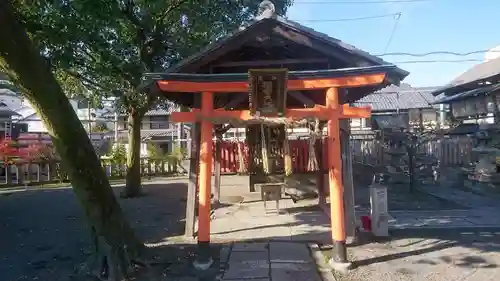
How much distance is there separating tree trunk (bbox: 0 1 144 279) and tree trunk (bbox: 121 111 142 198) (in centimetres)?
808

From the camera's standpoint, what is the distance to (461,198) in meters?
13.4

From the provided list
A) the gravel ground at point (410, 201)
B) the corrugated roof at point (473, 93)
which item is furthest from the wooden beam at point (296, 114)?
the corrugated roof at point (473, 93)

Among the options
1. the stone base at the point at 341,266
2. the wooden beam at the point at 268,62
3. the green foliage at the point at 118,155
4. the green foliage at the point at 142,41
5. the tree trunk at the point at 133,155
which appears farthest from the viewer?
the green foliage at the point at 118,155

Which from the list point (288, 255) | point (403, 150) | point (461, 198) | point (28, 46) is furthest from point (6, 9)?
point (403, 150)

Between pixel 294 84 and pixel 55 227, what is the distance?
7.36 m

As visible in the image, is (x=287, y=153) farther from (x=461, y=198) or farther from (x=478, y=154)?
(x=478, y=154)

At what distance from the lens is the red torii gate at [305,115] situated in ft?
22.7

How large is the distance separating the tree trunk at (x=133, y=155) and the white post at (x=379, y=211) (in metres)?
9.10

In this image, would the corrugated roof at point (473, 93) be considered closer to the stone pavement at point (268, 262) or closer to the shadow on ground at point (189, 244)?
the shadow on ground at point (189, 244)

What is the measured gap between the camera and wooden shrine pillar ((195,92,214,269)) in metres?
6.99

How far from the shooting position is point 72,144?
6422 millimetres

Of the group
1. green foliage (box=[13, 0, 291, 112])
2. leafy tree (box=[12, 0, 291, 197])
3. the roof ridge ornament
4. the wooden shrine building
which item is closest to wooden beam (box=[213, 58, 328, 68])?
the wooden shrine building

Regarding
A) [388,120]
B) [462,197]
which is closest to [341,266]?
[462,197]

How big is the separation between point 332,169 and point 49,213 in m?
9.30
